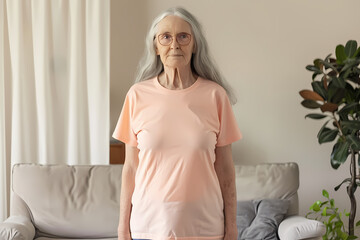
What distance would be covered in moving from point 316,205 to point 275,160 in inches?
28.1

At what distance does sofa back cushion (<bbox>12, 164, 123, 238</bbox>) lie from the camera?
9.69 ft

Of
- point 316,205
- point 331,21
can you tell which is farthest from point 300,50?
point 316,205

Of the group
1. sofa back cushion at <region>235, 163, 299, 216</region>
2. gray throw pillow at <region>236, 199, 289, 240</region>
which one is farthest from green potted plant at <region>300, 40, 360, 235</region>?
gray throw pillow at <region>236, 199, 289, 240</region>

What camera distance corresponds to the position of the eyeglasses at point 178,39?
1517 mm

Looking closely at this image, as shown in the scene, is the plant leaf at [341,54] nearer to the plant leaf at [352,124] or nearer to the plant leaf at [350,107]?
the plant leaf at [350,107]

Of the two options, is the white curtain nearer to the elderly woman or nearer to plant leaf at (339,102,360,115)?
plant leaf at (339,102,360,115)

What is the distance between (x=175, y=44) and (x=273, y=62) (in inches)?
91.6

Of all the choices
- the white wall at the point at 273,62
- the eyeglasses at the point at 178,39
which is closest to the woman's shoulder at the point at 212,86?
the eyeglasses at the point at 178,39

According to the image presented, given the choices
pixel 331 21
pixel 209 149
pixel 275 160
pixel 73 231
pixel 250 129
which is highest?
pixel 331 21

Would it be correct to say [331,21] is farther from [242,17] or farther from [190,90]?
[190,90]

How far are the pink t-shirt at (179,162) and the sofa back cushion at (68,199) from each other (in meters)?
1.49

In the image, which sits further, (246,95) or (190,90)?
(246,95)

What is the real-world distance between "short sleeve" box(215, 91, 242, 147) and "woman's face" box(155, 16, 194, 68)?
17 cm

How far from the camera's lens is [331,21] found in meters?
3.64
